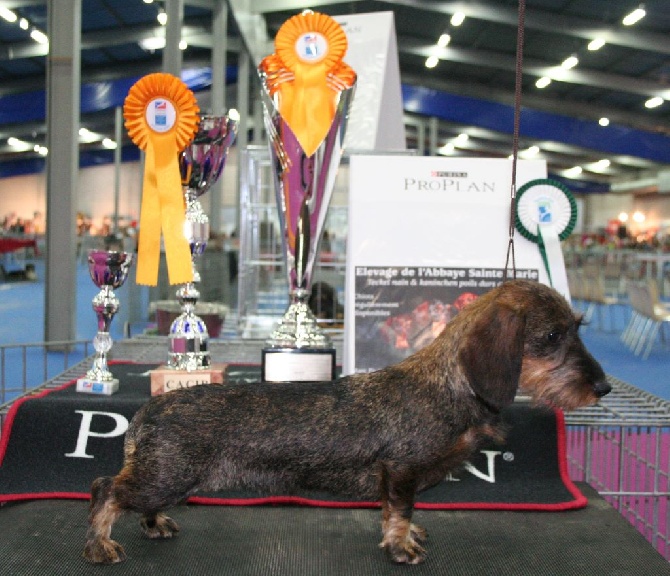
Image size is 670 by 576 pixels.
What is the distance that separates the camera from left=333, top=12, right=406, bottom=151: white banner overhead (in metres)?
4.06

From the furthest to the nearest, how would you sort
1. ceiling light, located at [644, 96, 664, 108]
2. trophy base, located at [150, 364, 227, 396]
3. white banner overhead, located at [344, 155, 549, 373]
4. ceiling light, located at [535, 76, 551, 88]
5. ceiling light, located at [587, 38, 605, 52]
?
ceiling light, located at [535, 76, 551, 88] < ceiling light, located at [644, 96, 664, 108] < ceiling light, located at [587, 38, 605, 52] < white banner overhead, located at [344, 155, 549, 373] < trophy base, located at [150, 364, 227, 396]

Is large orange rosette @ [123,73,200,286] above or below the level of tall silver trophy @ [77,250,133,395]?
above

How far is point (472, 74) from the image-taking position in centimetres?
1244

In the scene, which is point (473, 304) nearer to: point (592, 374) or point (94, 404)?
point (592, 374)

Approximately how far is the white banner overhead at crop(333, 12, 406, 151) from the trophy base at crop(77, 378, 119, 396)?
7.80ft

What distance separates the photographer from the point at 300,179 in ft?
7.39

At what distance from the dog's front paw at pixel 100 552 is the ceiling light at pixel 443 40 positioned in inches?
433

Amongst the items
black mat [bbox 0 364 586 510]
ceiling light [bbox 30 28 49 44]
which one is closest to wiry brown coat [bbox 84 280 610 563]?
black mat [bbox 0 364 586 510]

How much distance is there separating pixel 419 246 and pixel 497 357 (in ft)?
3.07

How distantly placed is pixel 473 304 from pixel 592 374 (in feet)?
0.84

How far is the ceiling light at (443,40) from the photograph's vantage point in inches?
449

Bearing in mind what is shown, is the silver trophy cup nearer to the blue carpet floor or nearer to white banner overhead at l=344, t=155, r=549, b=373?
white banner overhead at l=344, t=155, r=549, b=373

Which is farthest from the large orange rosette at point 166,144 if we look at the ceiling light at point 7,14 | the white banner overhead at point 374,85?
the ceiling light at point 7,14

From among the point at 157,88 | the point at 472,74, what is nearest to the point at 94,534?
the point at 157,88
